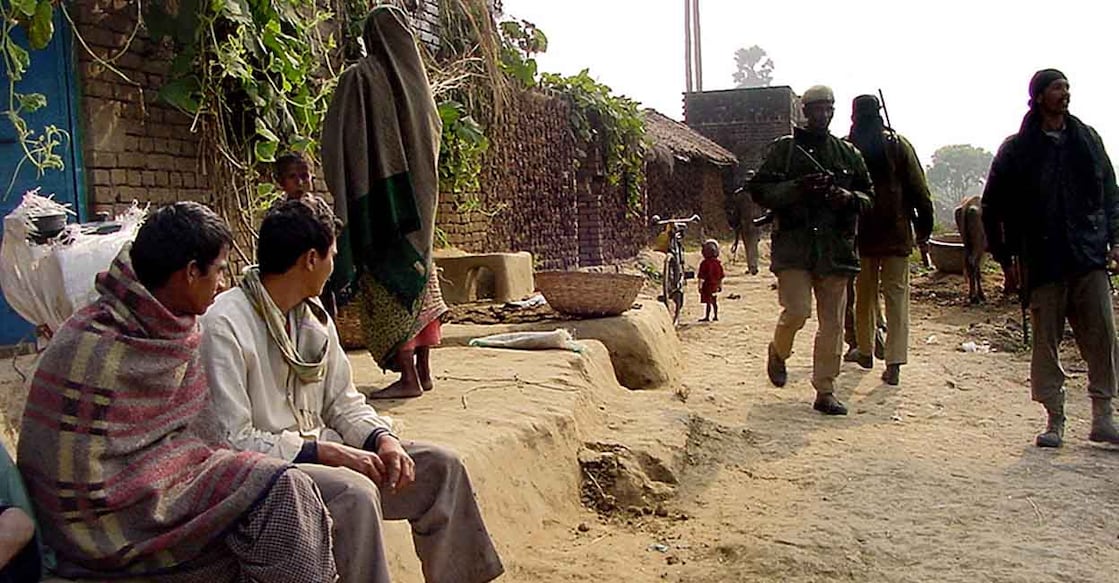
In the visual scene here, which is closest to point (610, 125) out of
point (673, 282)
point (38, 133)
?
point (673, 282)

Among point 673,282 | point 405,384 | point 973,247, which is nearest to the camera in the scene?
point 405,384

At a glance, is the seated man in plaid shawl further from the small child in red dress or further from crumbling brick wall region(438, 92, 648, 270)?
the small child in red dress

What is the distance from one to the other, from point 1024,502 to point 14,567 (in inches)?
145

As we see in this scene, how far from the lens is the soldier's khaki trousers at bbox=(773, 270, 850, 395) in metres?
5.54

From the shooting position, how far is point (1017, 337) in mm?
8797

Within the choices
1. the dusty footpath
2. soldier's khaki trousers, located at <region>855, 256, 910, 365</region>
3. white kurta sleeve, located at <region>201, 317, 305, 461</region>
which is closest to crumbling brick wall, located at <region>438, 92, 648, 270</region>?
soldier's khaki trousers, located at <region>855, 256, 910, 365</region>

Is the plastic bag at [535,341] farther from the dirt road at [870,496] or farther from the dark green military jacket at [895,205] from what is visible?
the dark green military jacket at [895,205]

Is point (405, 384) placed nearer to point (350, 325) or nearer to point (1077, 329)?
point (350, 325)

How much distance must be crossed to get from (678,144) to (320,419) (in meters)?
18.8

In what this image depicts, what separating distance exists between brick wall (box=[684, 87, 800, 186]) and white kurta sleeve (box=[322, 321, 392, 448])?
24.5 m

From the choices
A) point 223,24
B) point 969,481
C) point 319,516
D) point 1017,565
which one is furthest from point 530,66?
point 319,516

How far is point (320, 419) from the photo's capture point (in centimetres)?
251

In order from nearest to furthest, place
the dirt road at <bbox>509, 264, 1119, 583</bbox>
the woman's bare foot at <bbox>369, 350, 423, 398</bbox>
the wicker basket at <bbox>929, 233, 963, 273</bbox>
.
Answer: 1. the dirt road at <bbox>509, 264, 1119, 583</bbox>
2. the woman's bare foot at <bbox>369, 350, 423, 398</bbox>
3. the wicker basket at <bbox>929, 233, 963, 273</bbox>

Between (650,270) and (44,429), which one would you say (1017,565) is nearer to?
(44,429)
